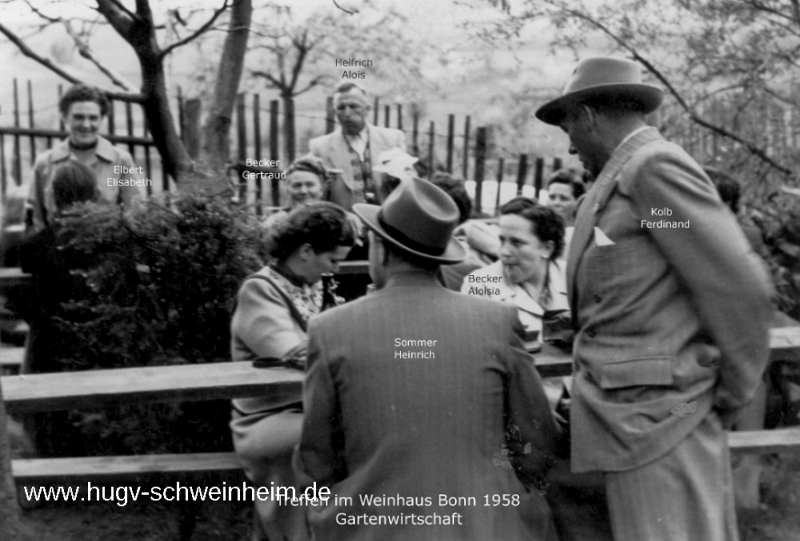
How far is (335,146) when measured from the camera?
418cm

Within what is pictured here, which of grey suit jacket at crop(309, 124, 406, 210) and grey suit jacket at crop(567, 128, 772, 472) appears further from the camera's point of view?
grey suit jacket at crop(309, 124, 406, 210)

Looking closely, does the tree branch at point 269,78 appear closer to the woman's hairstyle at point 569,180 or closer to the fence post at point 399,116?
the fence post at point 399,116

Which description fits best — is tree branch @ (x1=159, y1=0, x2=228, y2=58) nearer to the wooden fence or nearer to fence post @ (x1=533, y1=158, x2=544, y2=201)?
the wooden fence

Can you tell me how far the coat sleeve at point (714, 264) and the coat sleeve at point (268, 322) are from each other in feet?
4.23

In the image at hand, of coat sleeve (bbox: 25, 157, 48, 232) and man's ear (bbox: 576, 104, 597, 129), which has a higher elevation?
man's ear (bbox: 576, 104, 597, 129)

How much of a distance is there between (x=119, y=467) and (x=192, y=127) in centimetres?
180

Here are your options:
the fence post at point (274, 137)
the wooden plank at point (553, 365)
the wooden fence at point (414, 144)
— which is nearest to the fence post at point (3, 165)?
the wooden fence at point (414, 144)

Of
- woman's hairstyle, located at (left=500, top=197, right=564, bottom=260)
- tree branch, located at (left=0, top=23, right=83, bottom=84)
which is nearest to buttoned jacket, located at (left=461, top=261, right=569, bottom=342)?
woman's hairstyle, located at (left=500, top=197, right=564, bottom=260)

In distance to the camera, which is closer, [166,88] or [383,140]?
[383,140]

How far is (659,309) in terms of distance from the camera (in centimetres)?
249

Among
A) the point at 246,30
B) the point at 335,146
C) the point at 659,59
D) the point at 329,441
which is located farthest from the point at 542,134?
the point at 329,441

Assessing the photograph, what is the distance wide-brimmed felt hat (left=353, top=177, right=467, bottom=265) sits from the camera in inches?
98.8

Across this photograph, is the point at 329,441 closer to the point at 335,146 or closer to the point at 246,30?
the point at 335,146

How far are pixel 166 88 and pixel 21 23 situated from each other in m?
0.78
